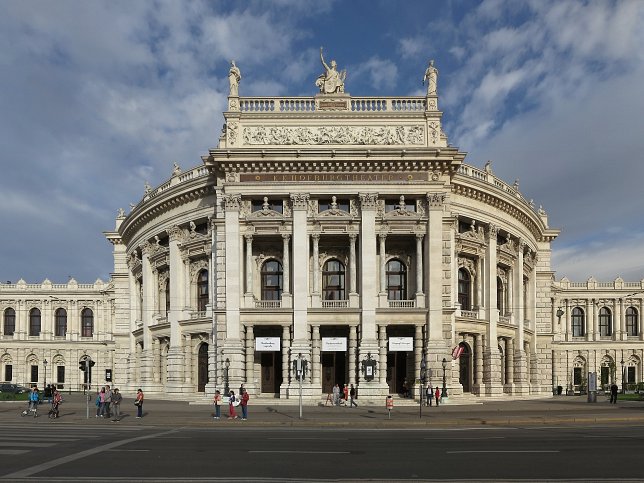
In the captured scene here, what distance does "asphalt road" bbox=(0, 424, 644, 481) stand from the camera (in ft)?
56.5

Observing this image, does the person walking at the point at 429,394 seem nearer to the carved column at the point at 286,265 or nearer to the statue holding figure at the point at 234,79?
the carved column at the point at 286,265

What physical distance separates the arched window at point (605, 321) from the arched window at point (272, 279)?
2492 inches

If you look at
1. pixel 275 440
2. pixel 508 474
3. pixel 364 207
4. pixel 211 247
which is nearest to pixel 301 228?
pixel 364 207

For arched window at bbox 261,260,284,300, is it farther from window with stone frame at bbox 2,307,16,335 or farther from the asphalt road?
window with stone frame at bbox 2,307,16,335

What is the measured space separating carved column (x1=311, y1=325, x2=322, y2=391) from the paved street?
1158 cm

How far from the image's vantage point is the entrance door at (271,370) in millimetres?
54219

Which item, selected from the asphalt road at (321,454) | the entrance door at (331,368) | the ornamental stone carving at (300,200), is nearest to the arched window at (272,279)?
the ornamental stone carving at (300,200)

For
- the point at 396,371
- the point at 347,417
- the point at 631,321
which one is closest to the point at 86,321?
the point at 396,371

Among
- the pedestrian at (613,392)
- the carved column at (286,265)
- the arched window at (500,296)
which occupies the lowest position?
the pedestrian at (613,392)

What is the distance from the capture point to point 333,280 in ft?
183

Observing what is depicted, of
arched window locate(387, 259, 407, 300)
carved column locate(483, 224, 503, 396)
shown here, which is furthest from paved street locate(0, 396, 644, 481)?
carved column locate(483, 224, 503, 396)

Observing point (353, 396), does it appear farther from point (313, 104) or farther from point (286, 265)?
point (313, 104)

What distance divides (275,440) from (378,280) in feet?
93.9

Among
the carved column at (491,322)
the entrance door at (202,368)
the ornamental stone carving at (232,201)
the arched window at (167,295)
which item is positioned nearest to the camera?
the ornamental stone carving at (232,201)
